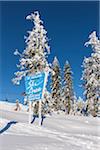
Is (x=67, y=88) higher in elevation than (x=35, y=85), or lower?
higher

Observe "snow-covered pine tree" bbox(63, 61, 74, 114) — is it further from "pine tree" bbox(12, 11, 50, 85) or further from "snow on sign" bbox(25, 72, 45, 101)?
"snow on sign" bbox(25, 72, 45, 101)

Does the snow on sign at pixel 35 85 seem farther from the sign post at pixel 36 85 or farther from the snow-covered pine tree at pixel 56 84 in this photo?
the snow-covered pine tree at pixel 56 84

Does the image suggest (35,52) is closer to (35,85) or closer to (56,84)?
(35,85)

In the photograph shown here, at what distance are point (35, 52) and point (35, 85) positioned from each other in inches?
376

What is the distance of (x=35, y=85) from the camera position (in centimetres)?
2919

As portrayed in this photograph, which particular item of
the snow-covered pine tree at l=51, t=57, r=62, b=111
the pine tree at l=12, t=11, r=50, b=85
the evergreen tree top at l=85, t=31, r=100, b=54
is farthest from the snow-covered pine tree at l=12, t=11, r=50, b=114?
the snow-covered pine tree at l=51, t=57, r=62, b=111

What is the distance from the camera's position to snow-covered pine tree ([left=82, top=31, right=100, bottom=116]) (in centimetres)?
5175

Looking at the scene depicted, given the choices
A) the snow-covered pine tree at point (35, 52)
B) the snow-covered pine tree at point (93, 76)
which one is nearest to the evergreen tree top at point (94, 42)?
the snow-covered pine tree at point (93, 76)

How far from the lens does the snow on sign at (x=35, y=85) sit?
28.8 metres

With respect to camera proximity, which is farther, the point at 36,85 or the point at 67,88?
the point at 67,88

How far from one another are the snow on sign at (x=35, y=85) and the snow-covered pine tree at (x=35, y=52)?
8.41 meters

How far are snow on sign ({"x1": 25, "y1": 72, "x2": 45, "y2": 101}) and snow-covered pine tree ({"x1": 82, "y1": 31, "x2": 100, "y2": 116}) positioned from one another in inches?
920

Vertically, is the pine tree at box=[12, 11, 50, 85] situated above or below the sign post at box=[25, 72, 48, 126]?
above

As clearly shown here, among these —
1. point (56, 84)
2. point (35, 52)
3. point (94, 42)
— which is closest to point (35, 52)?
point (35, 52)
